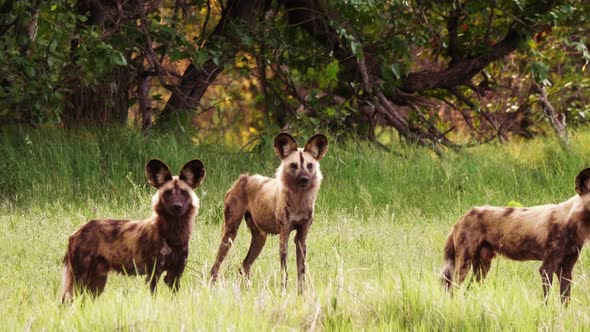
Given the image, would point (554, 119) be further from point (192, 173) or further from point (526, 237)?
point (192, 173)

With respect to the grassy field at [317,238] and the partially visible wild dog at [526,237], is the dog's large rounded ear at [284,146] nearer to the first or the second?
the grassy field at [317,238]

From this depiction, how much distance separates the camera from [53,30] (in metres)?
10.2

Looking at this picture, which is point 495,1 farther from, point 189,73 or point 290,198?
point 290,198

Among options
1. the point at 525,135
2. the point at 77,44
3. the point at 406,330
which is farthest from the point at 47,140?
the point at 406,330

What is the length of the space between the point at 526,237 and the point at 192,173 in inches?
76.7

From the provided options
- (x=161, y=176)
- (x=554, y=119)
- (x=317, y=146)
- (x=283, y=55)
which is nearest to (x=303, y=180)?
(x=317, y=146)

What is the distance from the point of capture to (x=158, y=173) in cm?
634

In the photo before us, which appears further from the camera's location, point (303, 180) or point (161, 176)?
point (303, 180)

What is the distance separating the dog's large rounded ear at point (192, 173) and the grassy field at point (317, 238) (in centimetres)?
50

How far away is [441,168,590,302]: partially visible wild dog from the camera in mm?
6359

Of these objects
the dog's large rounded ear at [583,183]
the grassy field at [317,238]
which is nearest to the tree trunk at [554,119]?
the grassy field at [317,238]

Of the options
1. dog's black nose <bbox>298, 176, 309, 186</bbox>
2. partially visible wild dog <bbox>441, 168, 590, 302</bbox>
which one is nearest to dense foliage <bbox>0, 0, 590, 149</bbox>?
dog's black nose <bbox>298, 176, 309, 186</bbox>

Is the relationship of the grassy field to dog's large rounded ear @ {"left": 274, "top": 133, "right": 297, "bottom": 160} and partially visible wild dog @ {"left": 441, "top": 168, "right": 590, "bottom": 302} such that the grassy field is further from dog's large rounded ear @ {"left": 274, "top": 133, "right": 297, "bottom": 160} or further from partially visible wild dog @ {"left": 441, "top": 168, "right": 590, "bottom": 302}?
dog's large rounded ear @ {"left": 274, "top": 133, "right": 297, "bottom": 160}

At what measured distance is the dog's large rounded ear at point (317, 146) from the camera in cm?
702
